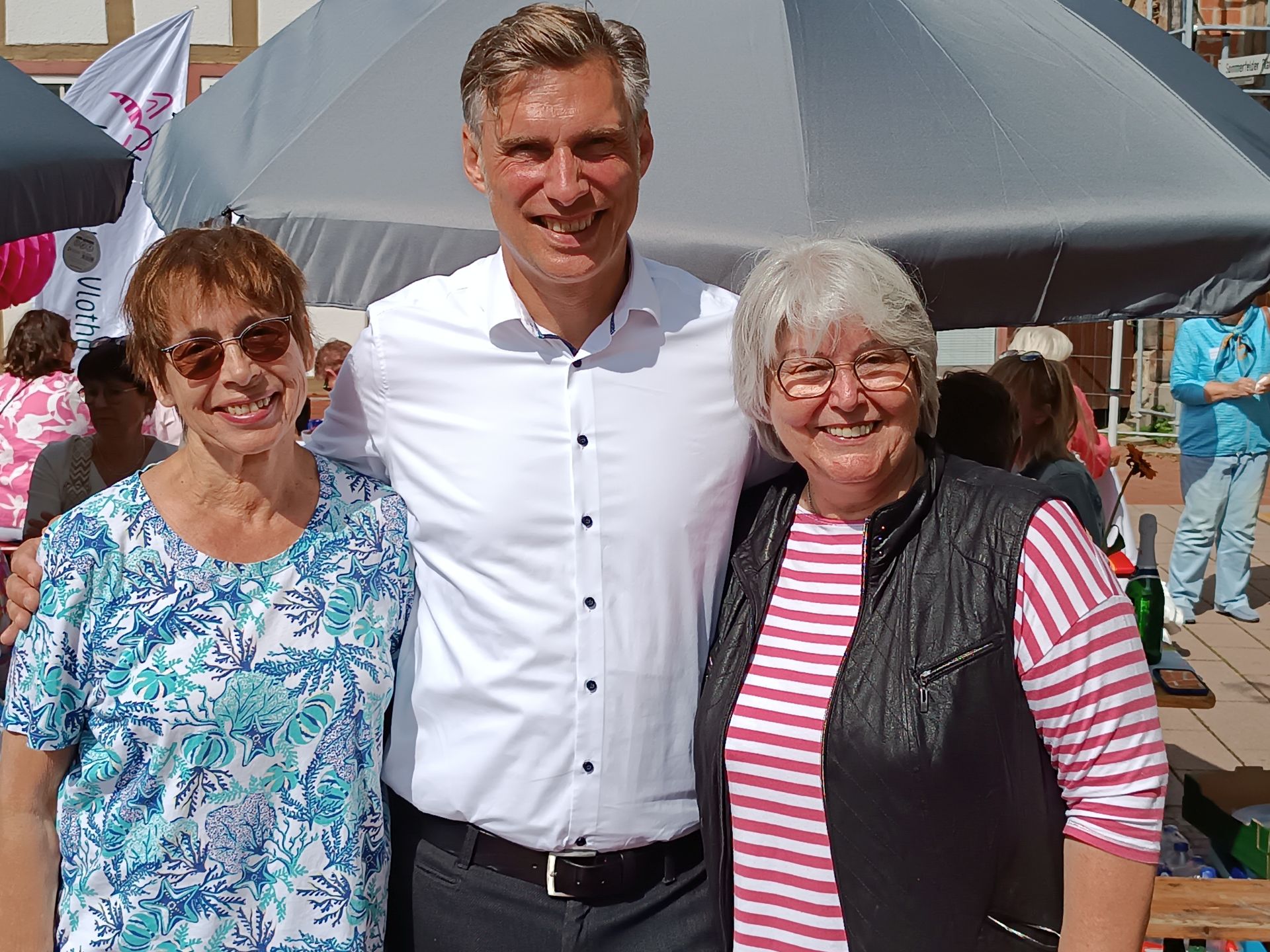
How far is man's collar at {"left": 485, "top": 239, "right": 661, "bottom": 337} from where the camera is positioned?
222cm

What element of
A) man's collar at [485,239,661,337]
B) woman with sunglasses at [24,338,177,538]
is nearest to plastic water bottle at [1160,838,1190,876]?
man's collar at [485,239,661,337]

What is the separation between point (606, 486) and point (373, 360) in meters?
0.50

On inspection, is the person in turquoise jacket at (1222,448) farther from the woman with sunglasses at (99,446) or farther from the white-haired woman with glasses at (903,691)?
the white-haired woman with glasses at (903,691)

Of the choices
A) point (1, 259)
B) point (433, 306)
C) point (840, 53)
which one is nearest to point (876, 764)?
point (433, 306)

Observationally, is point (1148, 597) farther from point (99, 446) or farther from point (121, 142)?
point (121, 142)

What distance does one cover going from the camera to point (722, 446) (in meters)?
2.25

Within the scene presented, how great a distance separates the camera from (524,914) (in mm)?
2170

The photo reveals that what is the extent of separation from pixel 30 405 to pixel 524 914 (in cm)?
454

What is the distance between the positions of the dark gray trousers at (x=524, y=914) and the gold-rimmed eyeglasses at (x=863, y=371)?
0.85m

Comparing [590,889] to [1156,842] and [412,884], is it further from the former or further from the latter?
[1156,842]

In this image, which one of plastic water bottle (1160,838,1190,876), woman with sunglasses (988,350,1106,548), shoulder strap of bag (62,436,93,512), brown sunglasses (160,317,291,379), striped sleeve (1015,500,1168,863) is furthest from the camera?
woman with sunglasses (988,350,1106,548)

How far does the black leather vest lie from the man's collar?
57 cm

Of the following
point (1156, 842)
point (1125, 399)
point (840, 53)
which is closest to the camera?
point (1156, 842)

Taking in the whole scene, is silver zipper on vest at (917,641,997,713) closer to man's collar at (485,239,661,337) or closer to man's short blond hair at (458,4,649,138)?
man's collar at (485,239,661,337)
